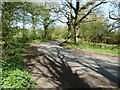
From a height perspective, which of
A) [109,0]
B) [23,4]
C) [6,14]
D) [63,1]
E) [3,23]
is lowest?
[3,23]

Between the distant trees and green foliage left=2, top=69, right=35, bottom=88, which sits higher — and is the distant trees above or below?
above

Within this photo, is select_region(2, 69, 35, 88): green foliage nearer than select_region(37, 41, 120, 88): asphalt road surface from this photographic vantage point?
Yes

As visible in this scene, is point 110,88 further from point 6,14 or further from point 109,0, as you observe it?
point 109,0

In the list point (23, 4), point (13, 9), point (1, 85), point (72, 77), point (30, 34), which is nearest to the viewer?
point (1, 85)

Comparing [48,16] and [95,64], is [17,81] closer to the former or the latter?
[95,64]

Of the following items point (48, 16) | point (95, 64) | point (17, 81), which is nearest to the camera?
point (17, 81)

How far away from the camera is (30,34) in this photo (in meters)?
25.2

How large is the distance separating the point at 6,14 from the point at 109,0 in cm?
1147

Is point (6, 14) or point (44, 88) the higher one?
point (6, 14)

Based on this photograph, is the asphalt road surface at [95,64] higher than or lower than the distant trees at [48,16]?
lower

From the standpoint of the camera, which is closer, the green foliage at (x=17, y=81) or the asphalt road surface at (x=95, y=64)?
the green foliage at (x=17, y=81)

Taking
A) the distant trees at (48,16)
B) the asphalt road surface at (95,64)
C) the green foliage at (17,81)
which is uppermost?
the distant trees at (48,16)

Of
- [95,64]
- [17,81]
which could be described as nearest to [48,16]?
[95,64]

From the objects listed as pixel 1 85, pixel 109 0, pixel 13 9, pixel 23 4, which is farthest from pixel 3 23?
pixel 109 0
